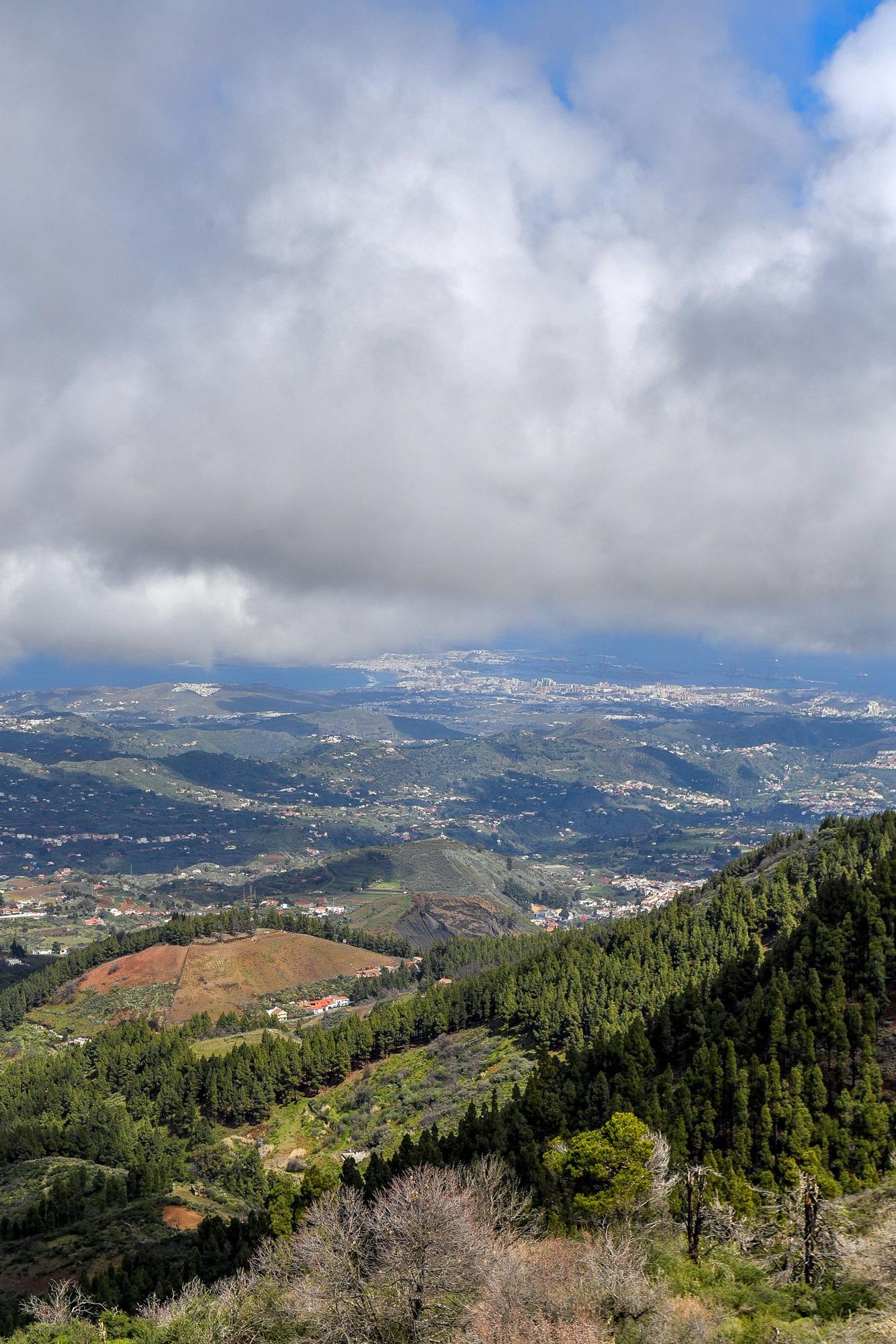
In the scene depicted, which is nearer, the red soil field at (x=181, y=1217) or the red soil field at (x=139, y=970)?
the red soil field at (x=181, y=1217)

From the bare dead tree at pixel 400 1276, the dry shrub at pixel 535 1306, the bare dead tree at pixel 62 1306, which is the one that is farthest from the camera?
the bare dead tree at pixel 62 1306

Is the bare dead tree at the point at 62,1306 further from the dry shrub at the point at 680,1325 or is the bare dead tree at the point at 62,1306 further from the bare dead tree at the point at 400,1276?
the dry shrub at the point at 680,1325

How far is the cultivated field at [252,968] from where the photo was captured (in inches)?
5881

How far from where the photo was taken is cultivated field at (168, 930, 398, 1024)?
149m

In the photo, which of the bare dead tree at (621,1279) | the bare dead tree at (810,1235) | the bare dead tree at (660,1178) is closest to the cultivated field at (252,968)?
the bare dead tree at (660,1178)

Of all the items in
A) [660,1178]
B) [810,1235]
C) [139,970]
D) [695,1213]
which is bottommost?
[139,970]

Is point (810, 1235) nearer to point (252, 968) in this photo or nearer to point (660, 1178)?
point (660, 1178)

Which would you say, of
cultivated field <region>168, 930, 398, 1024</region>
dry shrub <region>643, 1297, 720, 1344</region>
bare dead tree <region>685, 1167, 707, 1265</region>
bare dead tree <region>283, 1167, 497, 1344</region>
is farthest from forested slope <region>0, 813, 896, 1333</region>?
cultivated field <region>168, 930, 398, 1024</region>

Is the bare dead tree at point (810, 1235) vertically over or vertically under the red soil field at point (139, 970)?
over

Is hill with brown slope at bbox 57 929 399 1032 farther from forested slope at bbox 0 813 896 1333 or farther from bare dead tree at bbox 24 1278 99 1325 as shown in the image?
bare dead tree at bbox 24 1278 99 1325

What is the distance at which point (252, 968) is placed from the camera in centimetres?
16238

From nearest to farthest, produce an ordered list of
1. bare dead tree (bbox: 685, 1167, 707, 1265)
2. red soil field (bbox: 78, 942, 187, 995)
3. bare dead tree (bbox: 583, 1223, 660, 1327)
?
bare dead tree (bbox: 583, 1223, 660, 1327)
bare dead tree (bbox: 685, 1167, 707, 1265)
red soil field (bbox: 78, 942, 187, 995)

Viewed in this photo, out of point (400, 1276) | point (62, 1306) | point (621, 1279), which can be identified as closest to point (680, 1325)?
point (621, 1279)

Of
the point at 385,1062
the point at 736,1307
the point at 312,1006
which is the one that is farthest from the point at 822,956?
the point at 312,1006
